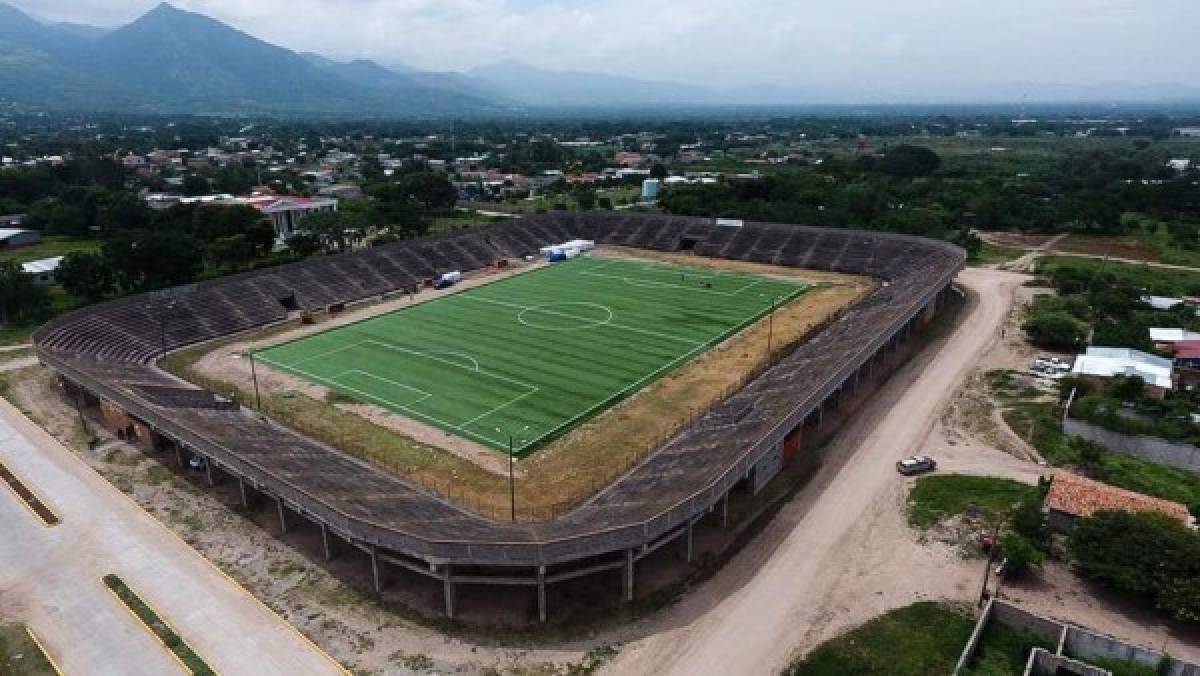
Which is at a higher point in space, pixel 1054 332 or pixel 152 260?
pixel 152 260

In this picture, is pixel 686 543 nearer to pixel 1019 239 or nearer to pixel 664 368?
pixel 664 368

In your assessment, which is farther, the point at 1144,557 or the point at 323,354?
the point at 323,354

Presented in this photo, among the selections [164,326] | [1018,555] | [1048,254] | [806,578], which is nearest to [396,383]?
[164,326]

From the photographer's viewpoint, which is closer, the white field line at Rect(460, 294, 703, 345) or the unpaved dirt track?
the unpaved dirt track

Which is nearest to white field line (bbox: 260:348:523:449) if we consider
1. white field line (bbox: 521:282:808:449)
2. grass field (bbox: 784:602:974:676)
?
white field line (bbox: 521:282:808:449)

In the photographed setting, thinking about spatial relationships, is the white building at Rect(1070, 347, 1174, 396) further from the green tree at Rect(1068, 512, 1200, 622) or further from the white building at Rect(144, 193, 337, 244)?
the white building at Rect(144, 193, 337, 244)

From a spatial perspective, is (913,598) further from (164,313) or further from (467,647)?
(164,313)
